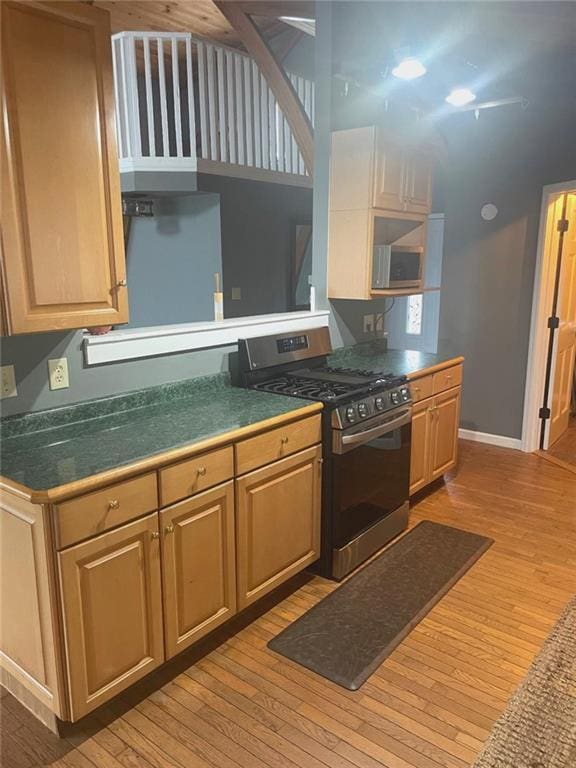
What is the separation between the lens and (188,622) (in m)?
2.15

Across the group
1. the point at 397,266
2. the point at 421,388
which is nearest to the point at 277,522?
the point at 421,388

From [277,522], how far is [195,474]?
596 millimetres

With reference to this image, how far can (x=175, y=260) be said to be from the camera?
595cm

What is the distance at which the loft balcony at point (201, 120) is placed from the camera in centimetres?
523

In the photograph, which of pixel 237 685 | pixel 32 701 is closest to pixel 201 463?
pixel 237 685

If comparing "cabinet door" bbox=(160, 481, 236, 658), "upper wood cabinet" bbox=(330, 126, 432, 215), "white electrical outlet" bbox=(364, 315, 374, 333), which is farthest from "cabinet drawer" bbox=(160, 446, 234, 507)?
"white electrical outlet" bbox=(364, 315, 374, 333)

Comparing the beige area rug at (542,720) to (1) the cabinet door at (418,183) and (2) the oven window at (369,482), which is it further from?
(1) the cabinet door at (418,183)

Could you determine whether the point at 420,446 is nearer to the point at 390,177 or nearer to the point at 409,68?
the point at 390,177

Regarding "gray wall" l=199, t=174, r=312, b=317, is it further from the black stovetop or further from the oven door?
the oven door

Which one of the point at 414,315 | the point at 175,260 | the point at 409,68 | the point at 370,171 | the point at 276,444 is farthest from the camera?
the point at 414,315

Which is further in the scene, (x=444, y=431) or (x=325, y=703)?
(x=444, y=431)

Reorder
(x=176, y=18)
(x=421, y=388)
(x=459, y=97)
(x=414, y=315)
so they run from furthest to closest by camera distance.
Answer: (x=414, y=315) < (x=176, y=18) < (x=459, y=97) < (x=421, y=388)

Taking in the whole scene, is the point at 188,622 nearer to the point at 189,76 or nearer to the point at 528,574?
the point at 528,574

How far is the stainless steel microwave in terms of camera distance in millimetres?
3500
